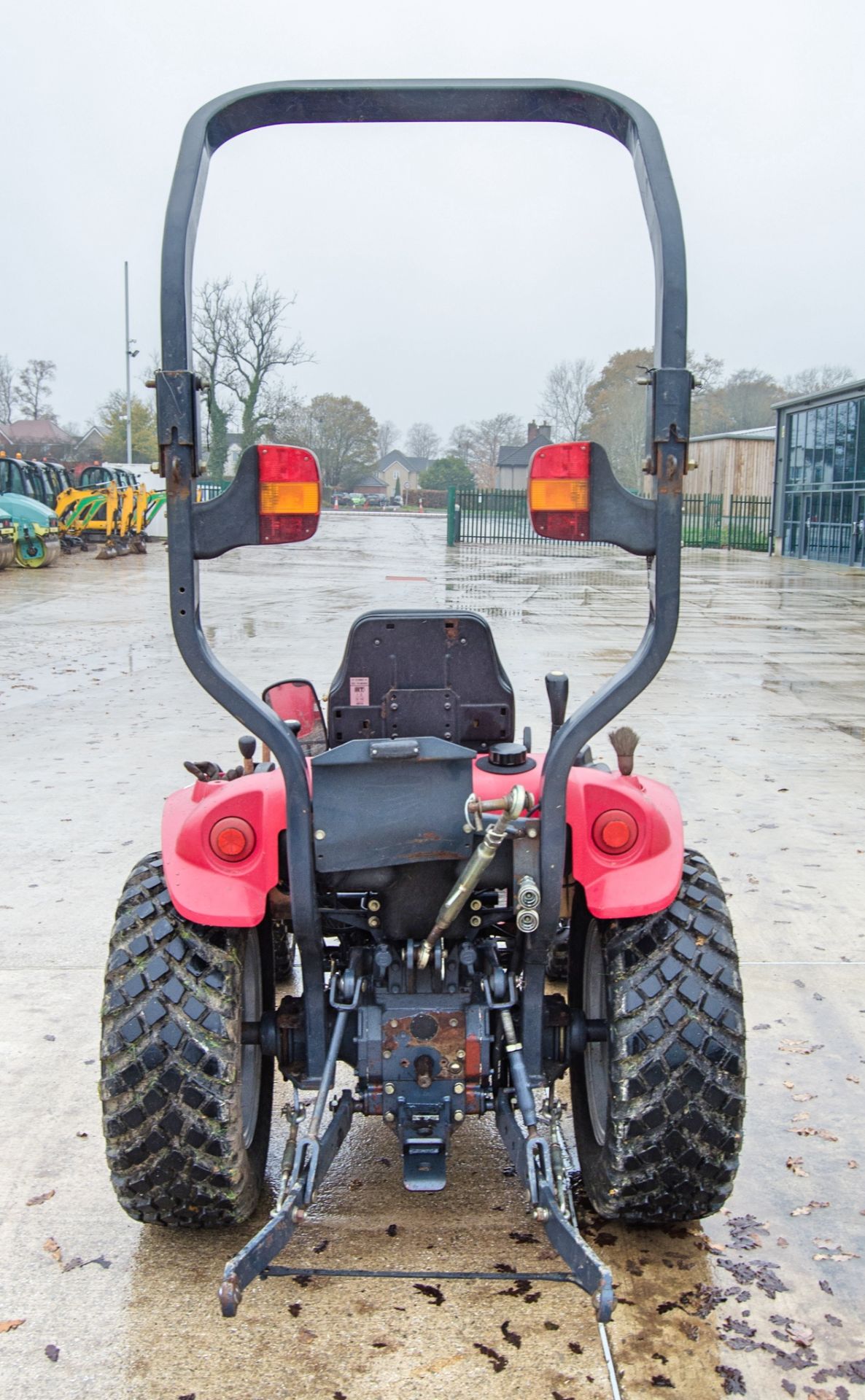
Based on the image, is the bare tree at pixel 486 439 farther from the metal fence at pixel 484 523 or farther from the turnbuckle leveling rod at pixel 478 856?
the metal fence at pixel 484 523

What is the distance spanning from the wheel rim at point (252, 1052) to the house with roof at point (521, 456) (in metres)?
1.17

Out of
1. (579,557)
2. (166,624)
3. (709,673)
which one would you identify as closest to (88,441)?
(579,557)

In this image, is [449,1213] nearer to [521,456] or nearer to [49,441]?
[521,456]

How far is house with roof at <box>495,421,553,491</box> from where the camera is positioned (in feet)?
7.84

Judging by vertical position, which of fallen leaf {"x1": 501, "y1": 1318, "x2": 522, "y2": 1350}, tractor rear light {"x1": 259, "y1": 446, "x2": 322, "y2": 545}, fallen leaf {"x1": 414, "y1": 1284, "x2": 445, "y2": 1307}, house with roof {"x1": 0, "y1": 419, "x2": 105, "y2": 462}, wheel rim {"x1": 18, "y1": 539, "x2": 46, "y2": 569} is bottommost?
fallen leaf {"x1": 501, "y1": 1318, "x2": 522, "y2": 1350}

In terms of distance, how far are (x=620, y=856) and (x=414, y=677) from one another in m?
0.66

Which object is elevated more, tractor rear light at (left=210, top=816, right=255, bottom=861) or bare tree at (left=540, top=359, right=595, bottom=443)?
bare tree at (left=540, top=359, right=595, bottom=443)

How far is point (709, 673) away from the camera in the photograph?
11.0 m

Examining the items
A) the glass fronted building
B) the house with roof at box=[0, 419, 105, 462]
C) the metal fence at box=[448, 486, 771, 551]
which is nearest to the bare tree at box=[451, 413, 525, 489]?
the glass fronted building

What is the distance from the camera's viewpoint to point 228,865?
262 cm

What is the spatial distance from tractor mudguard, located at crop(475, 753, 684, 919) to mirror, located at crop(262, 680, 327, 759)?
2.88 feet

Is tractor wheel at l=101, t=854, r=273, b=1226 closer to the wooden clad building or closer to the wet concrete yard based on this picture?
the wet concrete yard

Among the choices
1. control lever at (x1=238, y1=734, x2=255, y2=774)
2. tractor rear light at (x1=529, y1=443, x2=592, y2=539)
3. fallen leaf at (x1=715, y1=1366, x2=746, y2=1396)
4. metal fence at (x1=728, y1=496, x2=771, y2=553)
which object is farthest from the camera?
metal fence at (x1=728, y1=496, x2=771, y2=553)

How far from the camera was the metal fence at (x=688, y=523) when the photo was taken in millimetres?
33094
